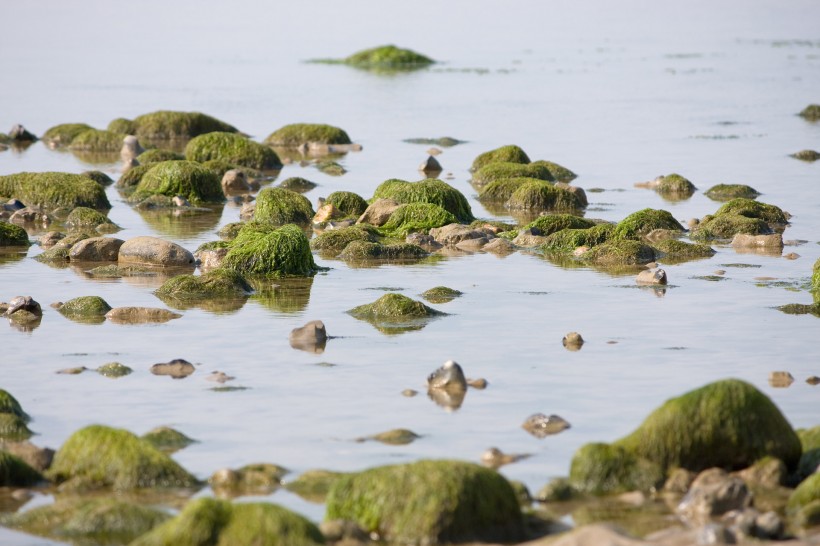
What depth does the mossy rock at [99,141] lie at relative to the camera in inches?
1750

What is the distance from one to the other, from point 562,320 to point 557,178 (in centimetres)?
1821

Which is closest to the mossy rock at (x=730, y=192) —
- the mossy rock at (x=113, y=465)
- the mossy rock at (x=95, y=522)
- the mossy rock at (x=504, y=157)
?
the mossy rock at (x=504, y=157)

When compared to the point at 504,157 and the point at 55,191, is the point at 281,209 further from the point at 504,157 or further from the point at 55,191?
the point at 504,157

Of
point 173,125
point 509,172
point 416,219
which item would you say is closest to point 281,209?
point 416,219

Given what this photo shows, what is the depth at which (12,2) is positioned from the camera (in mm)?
194125

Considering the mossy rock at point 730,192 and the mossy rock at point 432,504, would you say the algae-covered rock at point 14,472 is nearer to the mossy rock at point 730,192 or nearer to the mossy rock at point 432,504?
the mossy rock at point 432,504

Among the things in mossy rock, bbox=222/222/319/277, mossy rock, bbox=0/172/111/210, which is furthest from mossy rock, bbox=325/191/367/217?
mossy rock, bbox=222/222/319/277

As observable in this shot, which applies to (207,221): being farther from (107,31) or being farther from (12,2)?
(12,2)

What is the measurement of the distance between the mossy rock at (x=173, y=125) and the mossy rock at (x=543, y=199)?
19.3 metres

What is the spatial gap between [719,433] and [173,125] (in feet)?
125

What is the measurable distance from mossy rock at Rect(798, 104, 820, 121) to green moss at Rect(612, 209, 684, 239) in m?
31.2

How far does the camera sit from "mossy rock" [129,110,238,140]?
4688 cm

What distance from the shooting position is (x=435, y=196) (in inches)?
1097

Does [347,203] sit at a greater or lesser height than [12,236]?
greater
